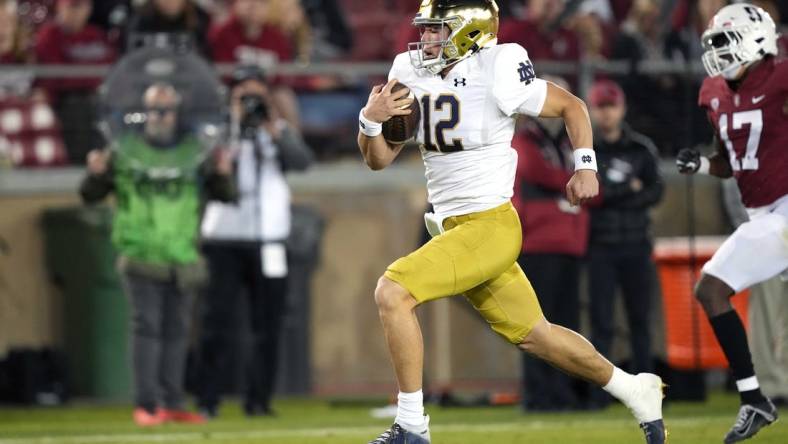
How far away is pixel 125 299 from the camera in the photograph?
1184 cm

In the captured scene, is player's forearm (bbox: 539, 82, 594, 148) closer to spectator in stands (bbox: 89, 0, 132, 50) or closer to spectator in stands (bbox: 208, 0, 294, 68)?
spectator in stands (bbox: 208, 0, 294, 68)

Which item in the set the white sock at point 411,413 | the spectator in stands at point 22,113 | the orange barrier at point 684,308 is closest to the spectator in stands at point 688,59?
the orange barrier at point 684,308

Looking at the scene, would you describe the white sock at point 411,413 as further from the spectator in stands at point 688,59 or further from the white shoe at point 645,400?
the spectator in stands at point 688,59

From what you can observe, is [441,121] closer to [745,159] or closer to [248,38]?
[745,159]

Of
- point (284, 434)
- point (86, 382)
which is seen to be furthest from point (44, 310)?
point (284, 434)

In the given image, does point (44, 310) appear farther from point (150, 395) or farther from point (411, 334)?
point (411, 334)

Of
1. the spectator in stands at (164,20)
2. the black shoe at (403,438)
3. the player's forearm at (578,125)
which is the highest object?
the spectator in stands at (164,20)

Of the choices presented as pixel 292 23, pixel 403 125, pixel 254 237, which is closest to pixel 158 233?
pixel 254 237

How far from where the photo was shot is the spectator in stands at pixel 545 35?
11984mm

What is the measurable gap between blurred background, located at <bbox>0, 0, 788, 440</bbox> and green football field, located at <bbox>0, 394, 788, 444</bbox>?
0.82 meters

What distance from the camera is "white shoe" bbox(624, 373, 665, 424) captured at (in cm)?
675

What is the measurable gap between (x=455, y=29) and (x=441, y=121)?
381 mm

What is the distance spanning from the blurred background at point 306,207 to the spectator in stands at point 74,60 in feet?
0.04

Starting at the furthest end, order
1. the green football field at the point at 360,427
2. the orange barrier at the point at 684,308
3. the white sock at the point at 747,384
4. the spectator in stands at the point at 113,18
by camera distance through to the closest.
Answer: the spectator in stands at the point at 113,18 < the orange barrier at the point at 684,308 < the green football field at the point at 360,427 < the white sock at the point at 747,384
